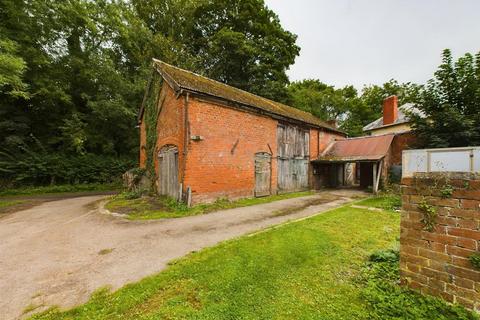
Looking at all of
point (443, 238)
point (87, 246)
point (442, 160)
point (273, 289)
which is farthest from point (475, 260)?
point (87, 246)

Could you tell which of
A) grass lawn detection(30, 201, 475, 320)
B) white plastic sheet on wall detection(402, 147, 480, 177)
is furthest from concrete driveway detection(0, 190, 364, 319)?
white plastic sheet on wall detection(402, 147, 480, 177)

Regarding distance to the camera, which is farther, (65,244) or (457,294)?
(65,244)

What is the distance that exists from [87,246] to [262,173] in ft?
29.5

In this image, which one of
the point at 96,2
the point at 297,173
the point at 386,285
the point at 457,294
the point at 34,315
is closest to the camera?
the point at 457,294

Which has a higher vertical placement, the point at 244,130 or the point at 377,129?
the point at 377,129

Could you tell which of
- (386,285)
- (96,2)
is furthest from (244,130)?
(96,2)

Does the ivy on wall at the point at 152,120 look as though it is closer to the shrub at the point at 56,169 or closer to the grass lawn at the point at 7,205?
the grass lawn at the point at 7,205

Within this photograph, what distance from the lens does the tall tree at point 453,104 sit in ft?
28.5

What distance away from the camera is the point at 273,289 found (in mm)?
3166

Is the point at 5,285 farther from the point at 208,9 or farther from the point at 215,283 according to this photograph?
the point at 208,9

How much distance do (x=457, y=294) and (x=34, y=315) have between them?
532 cm

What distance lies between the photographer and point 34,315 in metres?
2.83

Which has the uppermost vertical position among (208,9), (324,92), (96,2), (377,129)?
(208,9)

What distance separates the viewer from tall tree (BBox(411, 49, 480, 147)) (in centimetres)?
870
